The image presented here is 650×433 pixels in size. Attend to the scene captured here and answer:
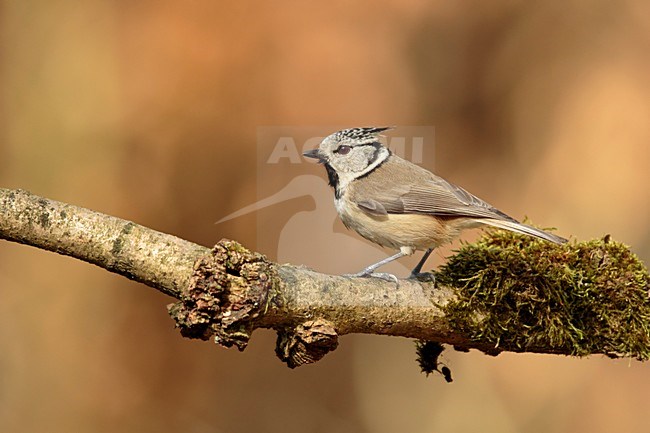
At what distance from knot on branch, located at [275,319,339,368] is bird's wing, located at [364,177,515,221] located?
2.20ft

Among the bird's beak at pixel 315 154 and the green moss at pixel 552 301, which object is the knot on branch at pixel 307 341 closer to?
the green moss at pixel 552 301

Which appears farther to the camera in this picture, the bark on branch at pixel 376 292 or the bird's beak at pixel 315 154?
the bird's beak at pixel 315 154

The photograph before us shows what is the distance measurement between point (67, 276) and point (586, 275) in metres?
3.06

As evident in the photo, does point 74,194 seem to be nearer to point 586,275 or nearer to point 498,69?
point 498,69

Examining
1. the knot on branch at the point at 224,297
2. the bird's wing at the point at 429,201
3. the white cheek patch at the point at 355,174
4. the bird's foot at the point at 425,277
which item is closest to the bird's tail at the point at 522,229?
the bird's wing at the point at 429,201

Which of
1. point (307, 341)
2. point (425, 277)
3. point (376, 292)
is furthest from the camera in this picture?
point (425, 277)

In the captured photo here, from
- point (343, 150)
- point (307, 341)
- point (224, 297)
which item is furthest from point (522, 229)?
point (224, 297)

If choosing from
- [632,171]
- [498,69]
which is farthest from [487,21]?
[632,171]

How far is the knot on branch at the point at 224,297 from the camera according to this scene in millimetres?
2080

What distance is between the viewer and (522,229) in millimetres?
2648

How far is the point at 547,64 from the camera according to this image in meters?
5.25

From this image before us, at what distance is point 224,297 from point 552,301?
0.99m

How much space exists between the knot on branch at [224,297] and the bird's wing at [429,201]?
2.63ft

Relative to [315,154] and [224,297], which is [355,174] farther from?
[224,297]
